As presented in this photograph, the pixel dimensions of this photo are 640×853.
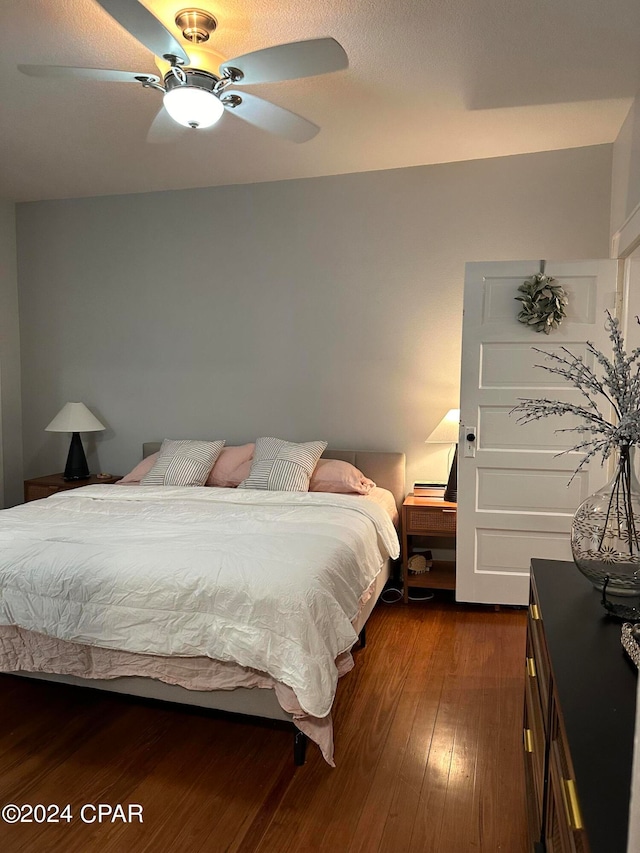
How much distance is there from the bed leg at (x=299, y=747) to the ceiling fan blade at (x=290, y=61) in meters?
2.33

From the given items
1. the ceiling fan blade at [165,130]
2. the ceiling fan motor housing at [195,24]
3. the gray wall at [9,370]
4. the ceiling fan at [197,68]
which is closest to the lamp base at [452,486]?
the ceiling fan at [197,68]

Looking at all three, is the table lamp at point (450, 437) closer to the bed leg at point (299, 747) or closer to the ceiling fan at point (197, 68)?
the bed leg at point (299, 747)

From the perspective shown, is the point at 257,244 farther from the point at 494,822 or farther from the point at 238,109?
the point at 494,822

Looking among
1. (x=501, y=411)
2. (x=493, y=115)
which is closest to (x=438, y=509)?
(x=501, y=411)

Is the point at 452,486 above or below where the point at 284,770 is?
above

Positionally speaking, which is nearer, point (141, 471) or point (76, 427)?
point (141, 471)

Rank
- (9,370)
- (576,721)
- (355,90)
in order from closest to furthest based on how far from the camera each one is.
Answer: (576,721) → (355,90) → (9,370)

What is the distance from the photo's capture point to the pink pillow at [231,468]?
162 inches

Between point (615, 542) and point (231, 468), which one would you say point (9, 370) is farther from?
point (615, 542)

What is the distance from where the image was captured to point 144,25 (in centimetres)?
194

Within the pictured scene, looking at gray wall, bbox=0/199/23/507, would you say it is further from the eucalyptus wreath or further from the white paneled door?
the eucalyptus wreath

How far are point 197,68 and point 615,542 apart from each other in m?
2.16

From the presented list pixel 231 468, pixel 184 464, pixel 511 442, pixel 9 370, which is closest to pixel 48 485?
pixel 9 370

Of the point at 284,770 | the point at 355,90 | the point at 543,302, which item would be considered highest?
the point at 355,90
